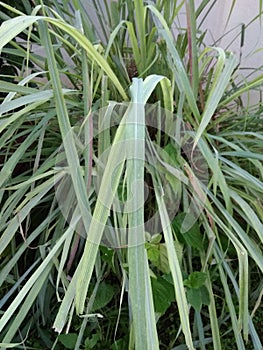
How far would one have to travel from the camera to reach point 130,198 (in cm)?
42

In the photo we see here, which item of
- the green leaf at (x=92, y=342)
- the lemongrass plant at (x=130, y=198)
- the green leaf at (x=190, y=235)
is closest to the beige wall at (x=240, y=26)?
the lemongrass plant at (x=130, y=198)

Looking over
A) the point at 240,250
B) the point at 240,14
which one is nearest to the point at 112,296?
the point at 240,250

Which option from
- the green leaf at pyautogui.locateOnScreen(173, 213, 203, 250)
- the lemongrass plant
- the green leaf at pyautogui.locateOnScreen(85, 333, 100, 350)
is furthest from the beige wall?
the green leaf at pyautogui.locateOnScreen(85, 333, 100, 350)

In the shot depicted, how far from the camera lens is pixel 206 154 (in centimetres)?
55

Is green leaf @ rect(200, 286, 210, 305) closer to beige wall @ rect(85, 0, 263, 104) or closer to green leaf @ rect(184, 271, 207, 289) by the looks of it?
green leaf @ rect(184, 271, 207, 289)

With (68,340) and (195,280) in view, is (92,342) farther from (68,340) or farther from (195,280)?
(195,280)

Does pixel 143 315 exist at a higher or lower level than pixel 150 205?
lower

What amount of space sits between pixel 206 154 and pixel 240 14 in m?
0.70

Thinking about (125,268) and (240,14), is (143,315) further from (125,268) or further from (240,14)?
(240,14)

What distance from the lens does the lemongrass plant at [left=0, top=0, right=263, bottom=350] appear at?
1.58 ft

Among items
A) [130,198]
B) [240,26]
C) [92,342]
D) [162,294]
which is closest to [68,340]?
[92,342]

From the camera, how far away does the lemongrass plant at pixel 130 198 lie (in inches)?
19.0

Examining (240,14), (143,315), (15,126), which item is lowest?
(143,315)

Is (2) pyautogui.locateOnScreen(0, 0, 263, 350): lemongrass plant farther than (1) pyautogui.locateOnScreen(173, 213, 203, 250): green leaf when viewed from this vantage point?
No
